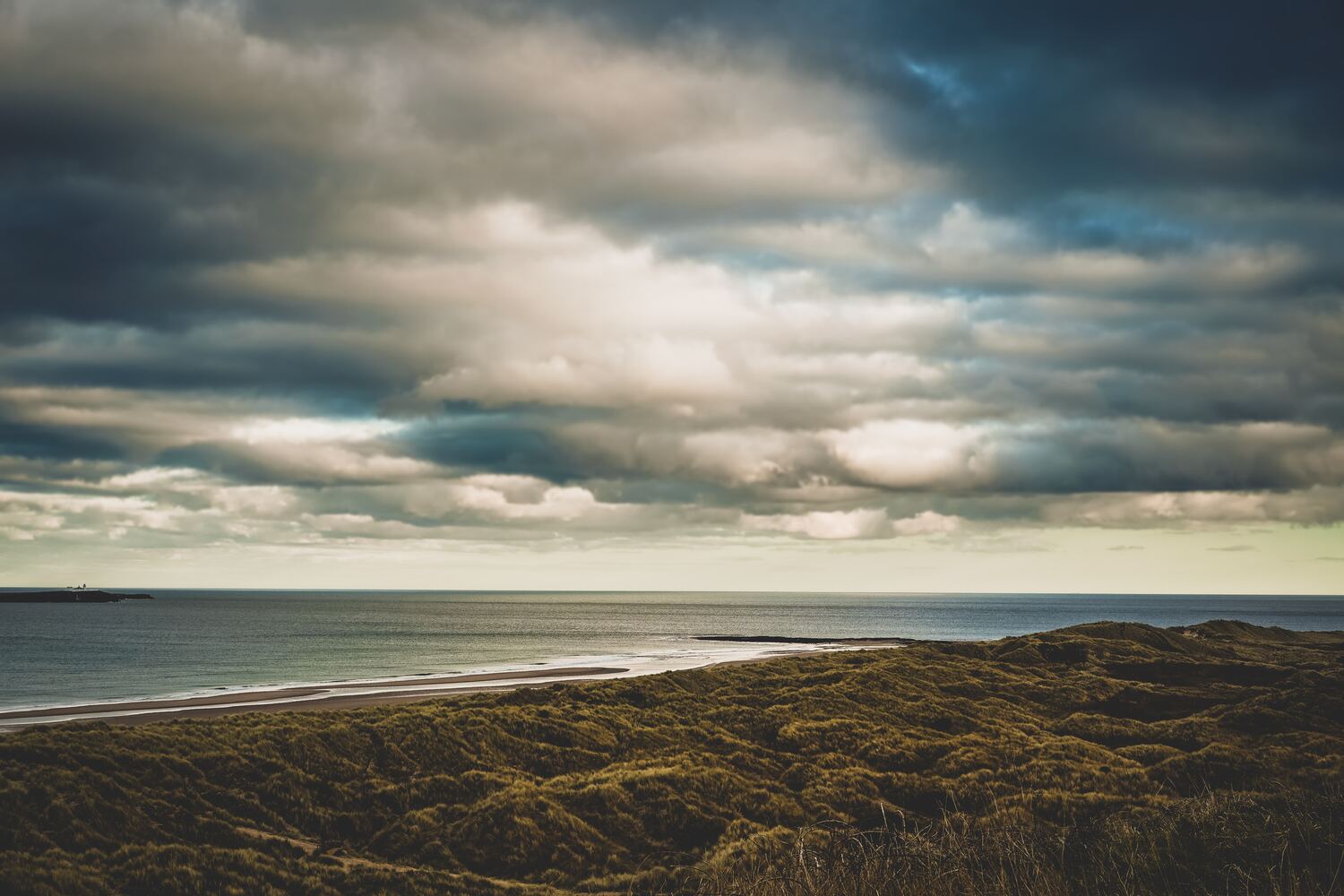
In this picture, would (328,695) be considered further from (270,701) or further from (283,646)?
(283,646)

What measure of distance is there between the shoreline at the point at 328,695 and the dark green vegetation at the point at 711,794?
56.6 feet

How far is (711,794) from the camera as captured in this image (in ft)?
78.4

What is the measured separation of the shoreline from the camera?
4891 cm

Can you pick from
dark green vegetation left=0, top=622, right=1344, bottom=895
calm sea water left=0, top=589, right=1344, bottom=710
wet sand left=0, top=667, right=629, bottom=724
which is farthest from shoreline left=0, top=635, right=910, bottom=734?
dark green vegetation left=0, top=622, right=1344, bottom=895

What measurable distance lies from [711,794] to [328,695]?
42.9 m

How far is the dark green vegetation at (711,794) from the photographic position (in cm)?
1289

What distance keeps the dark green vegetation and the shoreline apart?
1726 centimetres

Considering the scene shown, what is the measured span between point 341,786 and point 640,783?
7345mm

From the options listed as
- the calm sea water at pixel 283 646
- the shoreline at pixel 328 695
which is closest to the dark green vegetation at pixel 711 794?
the shoreline at pixel 328 695

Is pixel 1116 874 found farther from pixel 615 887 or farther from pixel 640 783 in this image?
pixel 640 783

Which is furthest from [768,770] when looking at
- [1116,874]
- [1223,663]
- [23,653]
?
[23,653]

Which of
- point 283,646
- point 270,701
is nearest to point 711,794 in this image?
point 270,701

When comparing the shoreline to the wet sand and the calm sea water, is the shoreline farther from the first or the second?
the calm sea water

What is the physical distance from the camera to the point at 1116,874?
34.6 ft
